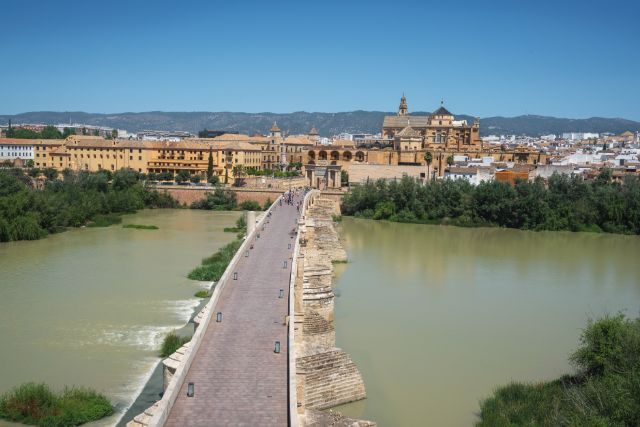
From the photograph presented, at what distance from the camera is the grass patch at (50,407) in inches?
339

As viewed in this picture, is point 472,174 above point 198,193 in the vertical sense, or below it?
above

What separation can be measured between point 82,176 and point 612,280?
28.3 meters

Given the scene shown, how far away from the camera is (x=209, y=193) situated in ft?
124

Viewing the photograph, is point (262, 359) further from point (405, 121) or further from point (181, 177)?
point (405, 121)

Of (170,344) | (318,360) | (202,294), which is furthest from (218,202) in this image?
(318,360)

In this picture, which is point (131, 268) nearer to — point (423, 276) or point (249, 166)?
point (423, 276)

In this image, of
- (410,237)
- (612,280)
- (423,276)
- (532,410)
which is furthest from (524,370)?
(410,237)

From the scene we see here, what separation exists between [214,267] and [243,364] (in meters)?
10.6

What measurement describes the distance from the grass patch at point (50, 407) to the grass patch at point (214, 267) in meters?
8.07

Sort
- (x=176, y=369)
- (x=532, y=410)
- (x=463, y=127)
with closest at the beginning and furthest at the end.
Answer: (x=176, y=369) → (x=532, y=410) → (x=463, y=127)

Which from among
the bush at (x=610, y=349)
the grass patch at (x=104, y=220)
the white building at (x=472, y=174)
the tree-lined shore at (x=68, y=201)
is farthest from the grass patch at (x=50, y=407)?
the white building at (x=472, y=174)

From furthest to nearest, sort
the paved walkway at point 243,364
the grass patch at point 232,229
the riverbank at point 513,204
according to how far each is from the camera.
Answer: the riverbank at point 513,204 → the grass patch at point 232,229 → the paved walkway at point 243,364

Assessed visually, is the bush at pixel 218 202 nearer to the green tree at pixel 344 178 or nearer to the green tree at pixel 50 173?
the green tree at pixel 344 178

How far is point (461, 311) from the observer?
48.6ft
